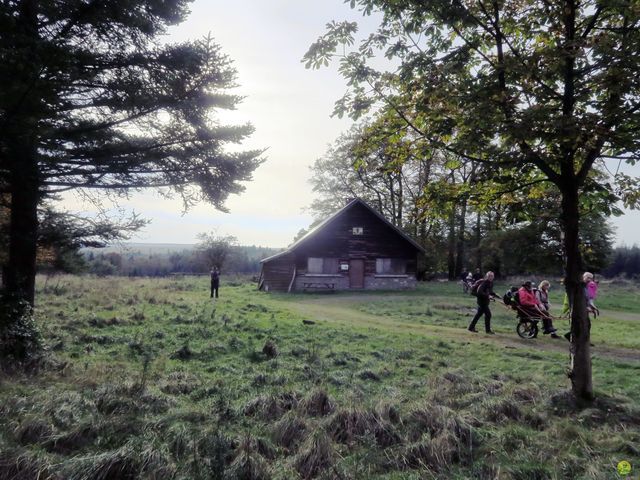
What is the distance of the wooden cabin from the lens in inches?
1268

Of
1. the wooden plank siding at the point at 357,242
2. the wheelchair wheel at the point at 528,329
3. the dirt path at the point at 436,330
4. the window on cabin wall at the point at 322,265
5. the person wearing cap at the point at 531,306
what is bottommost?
the dirt path at the point at 436,330

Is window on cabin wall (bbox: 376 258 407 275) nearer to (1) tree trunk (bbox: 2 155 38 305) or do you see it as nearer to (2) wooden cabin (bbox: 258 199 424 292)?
(2) wooden cabin (bbox: 258 199 424 292)

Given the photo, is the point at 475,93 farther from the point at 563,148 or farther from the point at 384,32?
the point at 384,32

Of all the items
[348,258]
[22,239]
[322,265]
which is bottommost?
[322,265]

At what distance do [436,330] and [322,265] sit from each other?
1831 cm

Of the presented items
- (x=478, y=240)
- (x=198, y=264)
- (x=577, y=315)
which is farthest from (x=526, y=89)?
(x=198, y=264)

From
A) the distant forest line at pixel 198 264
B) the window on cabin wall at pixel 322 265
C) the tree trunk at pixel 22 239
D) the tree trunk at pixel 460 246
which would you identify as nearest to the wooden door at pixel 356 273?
the window on cabin wall at pixel 322 265

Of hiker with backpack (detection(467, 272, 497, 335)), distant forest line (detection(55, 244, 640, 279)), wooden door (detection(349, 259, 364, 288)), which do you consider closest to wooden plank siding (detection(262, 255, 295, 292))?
wooden door (detection(349, 259, 364, 288))

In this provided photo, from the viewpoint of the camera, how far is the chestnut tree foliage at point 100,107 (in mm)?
6406

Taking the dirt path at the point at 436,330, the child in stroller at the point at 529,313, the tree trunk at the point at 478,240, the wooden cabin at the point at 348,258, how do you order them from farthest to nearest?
the tree trunk at the point at 478,240, the wooden cabin at the point at 348,258, the child in stroller at the point at 529,313, the dirt path at the point at 436,330

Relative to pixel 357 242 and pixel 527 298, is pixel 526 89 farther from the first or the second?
pixel 357 242

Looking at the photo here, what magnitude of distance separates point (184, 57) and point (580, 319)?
8445mm

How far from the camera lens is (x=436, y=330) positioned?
14609 millimetres

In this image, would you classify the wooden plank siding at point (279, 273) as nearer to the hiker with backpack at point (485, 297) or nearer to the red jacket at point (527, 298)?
the hiker with backpack at point (485, 297)
